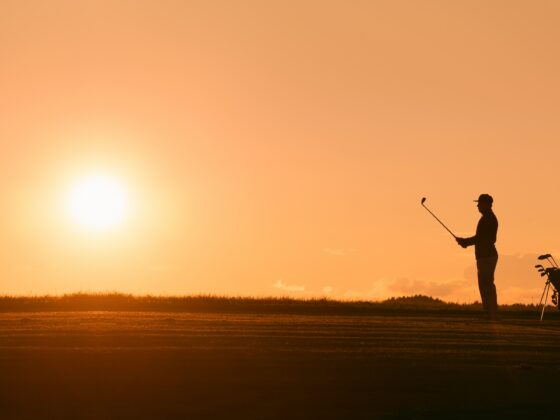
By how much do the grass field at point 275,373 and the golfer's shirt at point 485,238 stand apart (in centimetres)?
413

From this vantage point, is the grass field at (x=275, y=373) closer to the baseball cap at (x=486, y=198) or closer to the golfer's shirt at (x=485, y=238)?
the golfer's shirt at (x=485, y=238)

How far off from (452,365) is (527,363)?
3.78 feet

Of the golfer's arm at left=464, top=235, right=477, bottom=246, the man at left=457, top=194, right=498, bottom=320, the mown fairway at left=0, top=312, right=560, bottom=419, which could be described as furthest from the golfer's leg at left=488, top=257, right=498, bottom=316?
the mown fairway at left=0, top=312, right=560, bottom=419

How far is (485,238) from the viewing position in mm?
22578

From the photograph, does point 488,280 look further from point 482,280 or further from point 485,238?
point 485,238

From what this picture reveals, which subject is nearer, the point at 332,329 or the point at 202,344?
the point at 202,344

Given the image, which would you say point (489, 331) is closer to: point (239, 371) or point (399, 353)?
point (399, 353)

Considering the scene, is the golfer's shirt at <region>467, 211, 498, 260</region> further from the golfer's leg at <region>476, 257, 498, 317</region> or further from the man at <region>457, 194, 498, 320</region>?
the golfer's leg at <region>476, 257, 498, 317</region>

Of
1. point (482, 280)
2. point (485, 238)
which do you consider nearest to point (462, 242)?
point (485, 238)

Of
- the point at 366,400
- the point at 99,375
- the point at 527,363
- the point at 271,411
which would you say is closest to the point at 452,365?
A: the point at 527,363

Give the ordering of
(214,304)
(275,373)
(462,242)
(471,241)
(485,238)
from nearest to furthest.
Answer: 1. (275,373)
2. (485,238)
3. (471,241)
4. (462,242)
5. (214,304)

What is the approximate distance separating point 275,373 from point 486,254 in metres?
10.9

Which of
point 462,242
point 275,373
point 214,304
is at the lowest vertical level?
point 275,373

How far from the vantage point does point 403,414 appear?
1050 centimetres
